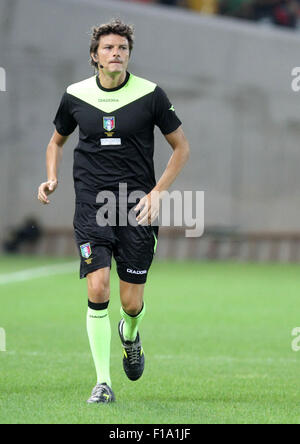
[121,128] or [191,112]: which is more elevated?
[191,112]

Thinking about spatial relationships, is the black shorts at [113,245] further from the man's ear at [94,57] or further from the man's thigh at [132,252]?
the man's ear at [94,57]

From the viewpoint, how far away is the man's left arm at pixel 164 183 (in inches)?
279

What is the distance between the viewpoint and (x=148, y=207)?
23.2 feet

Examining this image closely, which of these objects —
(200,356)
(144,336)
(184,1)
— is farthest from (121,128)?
(184,1)

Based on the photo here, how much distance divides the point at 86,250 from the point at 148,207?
55 cm

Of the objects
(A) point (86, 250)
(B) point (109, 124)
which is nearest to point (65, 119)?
(B) point (109, 124)

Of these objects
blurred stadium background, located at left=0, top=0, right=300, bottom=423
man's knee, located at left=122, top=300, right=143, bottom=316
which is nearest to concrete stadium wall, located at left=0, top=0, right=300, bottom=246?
blurred stadium background, located at left=0, top=0, right=300, bottom=423

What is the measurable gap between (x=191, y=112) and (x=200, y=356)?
1690 centimetres

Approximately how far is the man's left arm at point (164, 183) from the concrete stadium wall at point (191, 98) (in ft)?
52.9

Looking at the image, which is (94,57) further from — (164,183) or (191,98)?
(191,98)

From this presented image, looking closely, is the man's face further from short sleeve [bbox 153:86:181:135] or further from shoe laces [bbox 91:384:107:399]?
shoe laces [bbox 91:384:107:399]

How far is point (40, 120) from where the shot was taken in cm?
2431
